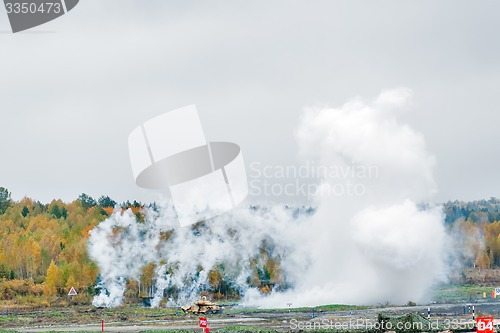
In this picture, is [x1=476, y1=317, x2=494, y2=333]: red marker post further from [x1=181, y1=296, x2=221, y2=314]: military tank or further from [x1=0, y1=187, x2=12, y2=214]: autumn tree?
[x1=0, y1=187, x2=12, y2=214]: autumn tree

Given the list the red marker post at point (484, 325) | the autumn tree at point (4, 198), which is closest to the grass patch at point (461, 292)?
the red marker post at point (484, 325)

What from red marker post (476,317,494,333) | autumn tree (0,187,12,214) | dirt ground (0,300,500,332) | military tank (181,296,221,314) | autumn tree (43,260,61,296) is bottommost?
red marker post (476,317,494,333)

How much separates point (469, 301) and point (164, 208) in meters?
37.0

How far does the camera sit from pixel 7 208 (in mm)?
143000

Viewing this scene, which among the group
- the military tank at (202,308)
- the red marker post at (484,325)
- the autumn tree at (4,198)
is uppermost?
the autumn tree at (4,198)

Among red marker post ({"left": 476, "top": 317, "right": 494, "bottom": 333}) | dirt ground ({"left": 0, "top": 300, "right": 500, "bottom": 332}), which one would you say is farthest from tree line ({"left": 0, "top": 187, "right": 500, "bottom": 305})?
red marker post ({"left": 476, "top": 317, "right": 494, "bottom": 333})

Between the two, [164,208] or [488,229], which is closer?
[164,208]

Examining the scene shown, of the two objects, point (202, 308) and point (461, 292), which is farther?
point (461, 292)

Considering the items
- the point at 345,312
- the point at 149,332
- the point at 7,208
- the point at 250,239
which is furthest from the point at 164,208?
the point at 7,208

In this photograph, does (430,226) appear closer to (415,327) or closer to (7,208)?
(415,327)

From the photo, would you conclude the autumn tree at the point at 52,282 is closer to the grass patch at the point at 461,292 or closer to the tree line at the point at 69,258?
the tree line at the point at 69,258

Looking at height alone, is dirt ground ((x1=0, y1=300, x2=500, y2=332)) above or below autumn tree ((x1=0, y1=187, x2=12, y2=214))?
below

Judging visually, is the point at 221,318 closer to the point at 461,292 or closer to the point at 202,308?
the point at 202,308

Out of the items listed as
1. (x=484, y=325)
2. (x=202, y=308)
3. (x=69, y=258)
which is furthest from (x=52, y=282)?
(x=484, y=325)
